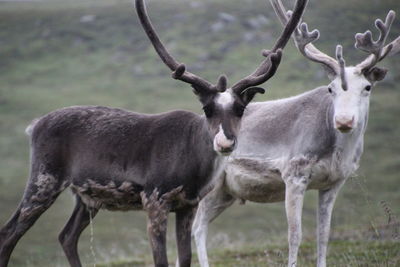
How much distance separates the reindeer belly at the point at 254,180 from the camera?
966 cm

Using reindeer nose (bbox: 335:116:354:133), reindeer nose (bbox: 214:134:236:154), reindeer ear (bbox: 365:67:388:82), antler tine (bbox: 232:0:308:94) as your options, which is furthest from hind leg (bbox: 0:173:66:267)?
reindeer ear (bbox: 365:67:388:82)

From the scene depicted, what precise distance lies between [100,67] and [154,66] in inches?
245

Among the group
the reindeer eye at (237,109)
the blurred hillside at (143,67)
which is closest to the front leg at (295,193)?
the reindeer eye at (237,109)

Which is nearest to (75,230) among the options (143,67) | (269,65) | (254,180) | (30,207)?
(30,207)

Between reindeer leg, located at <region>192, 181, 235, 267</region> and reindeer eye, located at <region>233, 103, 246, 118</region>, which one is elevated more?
reindeer eye, located at <region>233, 103, 246, 118</region>

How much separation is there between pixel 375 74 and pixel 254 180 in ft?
8.25

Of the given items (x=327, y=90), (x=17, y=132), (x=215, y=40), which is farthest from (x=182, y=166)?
(x=215, y=40)

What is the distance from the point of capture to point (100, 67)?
7200cm

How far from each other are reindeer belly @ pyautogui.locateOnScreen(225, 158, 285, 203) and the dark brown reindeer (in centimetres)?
202

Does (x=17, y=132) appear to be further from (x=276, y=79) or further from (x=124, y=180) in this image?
(x=124, y=180)

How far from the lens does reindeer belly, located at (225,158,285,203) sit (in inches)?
380

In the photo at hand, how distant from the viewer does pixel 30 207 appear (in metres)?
8.50

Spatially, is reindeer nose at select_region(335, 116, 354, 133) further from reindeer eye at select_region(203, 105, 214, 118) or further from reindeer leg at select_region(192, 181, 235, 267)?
reindeer leg at select_region(192, 181, 235, 267)

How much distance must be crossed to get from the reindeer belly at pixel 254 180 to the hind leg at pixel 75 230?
93.7 inches
